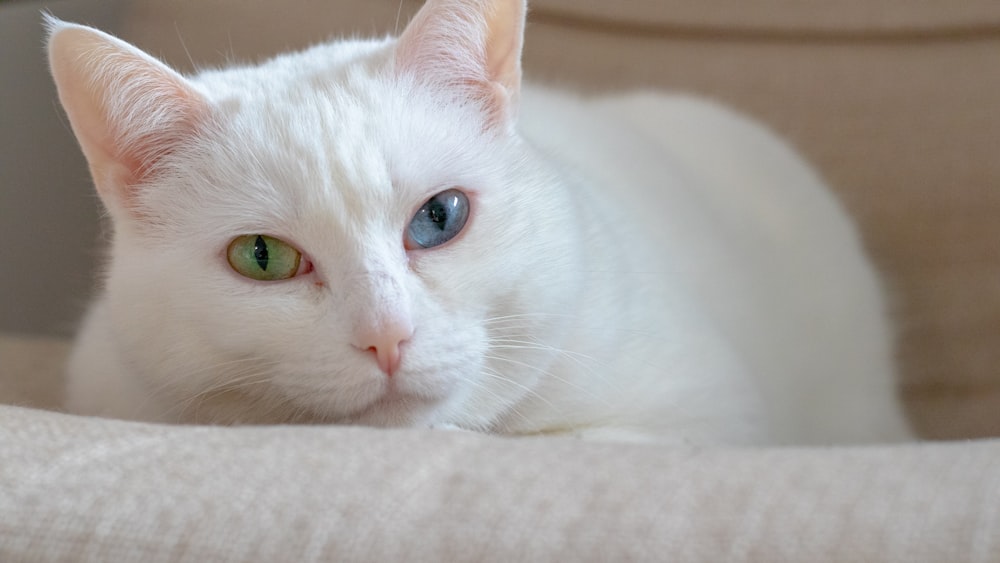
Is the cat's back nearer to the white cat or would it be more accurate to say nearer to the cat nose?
the white cat

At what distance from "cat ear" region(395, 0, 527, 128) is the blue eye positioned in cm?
19

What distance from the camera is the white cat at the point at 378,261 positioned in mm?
1120

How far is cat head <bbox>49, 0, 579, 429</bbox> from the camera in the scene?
1112mm

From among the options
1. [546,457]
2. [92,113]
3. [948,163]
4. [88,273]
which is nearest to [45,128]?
[88,273]

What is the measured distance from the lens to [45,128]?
2.34 m

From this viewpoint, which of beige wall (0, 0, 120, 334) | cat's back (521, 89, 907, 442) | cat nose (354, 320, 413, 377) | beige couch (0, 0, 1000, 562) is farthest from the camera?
beige wall (0, 0, 120, 334)

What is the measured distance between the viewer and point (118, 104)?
122 centimetres

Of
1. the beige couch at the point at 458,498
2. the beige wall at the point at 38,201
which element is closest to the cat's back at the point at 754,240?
the beige couch at the point at 458,498

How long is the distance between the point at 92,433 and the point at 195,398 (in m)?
0.23

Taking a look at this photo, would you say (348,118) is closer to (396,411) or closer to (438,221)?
(438,221)

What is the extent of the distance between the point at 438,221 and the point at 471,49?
0.92 ft

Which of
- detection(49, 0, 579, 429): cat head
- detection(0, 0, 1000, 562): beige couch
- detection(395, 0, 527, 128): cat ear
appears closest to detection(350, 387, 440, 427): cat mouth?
detection(49, 0, 579, 429): cat head

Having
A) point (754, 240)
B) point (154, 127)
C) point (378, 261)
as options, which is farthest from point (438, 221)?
point (754, 240)

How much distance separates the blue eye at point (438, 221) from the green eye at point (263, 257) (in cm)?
15
